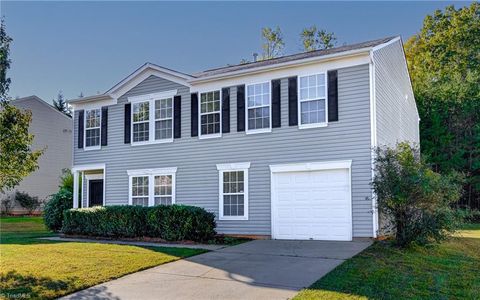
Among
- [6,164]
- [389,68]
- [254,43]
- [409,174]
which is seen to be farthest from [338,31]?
[6,164]

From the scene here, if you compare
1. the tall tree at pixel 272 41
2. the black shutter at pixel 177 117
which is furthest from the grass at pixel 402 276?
the tall tree at pixel 272 41

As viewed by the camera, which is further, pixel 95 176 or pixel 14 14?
pixel 95 176

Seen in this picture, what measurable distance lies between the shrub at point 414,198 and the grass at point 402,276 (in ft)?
1.52

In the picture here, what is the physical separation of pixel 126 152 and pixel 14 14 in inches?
258

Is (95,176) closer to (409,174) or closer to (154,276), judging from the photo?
(154,276)

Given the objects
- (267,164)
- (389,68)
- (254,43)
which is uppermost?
(254,43)

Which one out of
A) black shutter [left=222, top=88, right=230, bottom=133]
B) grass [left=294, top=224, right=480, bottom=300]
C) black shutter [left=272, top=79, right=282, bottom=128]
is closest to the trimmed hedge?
black shutter [left=222, top=88, right=230, bottom=133]

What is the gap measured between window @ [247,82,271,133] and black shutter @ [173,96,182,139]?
2730 mm

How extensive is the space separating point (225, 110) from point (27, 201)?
20941mm

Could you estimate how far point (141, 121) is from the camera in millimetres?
16375

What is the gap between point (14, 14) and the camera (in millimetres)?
11328

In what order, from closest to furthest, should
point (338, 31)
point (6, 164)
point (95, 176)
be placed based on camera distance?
point (6, 164) → point (95, 176) → point (338, 31)

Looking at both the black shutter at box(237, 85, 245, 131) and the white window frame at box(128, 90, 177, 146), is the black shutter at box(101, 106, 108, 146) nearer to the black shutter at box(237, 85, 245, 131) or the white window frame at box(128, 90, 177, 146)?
the white window frame at box(128, 90, 177, 146)

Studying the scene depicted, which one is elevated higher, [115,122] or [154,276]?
[115,122]
